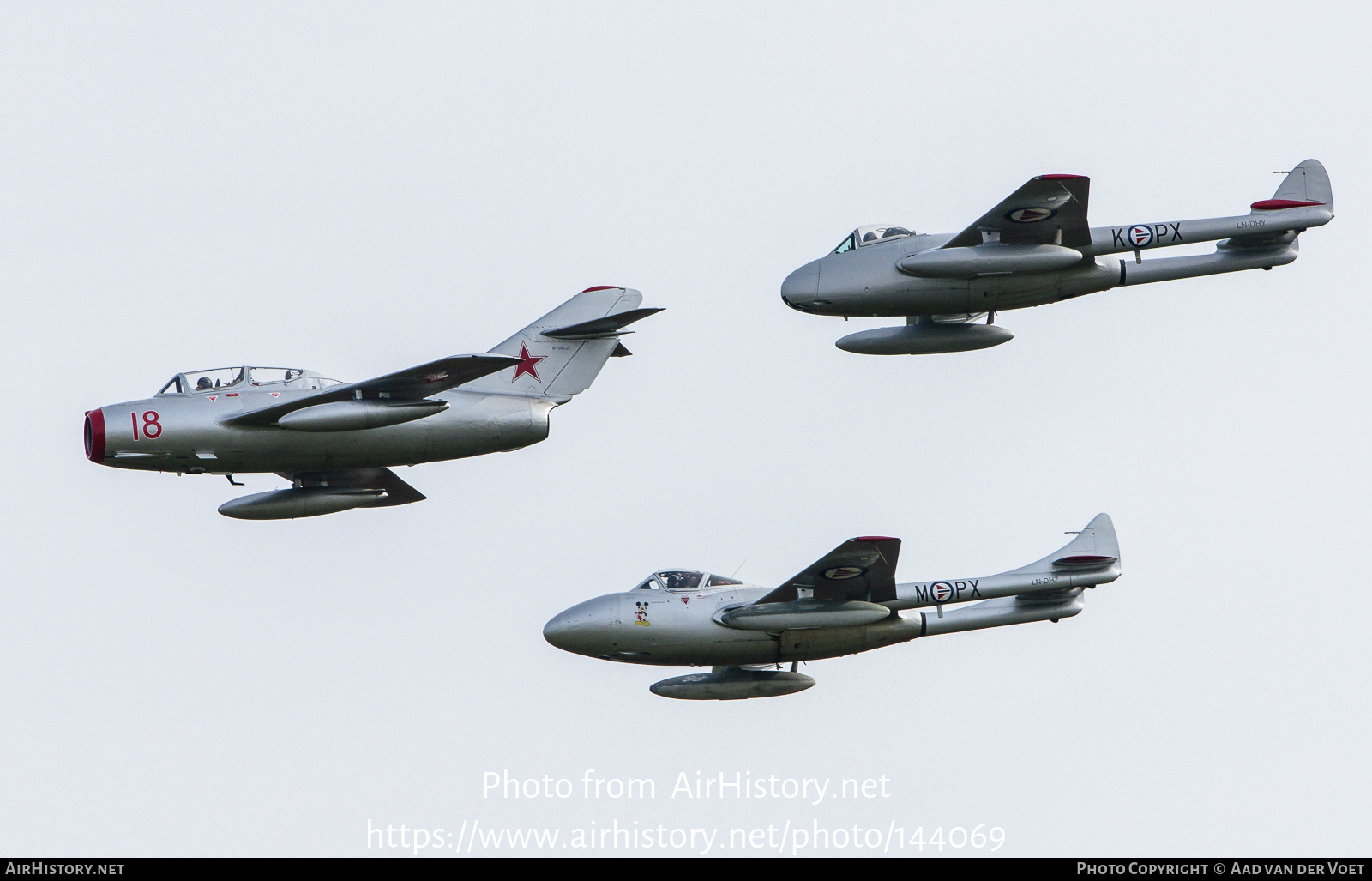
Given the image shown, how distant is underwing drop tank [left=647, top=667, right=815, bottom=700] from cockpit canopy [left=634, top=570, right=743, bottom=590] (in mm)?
2526

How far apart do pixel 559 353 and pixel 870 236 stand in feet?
23.1

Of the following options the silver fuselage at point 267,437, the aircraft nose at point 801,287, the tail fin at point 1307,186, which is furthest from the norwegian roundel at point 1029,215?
the silver fuselage at point 267,437

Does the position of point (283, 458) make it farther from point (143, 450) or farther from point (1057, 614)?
point (1057, 614)

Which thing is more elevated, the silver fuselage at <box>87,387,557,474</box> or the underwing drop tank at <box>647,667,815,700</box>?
the silver fuselage at <box>87,387,557,474</box>

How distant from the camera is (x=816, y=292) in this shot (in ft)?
135

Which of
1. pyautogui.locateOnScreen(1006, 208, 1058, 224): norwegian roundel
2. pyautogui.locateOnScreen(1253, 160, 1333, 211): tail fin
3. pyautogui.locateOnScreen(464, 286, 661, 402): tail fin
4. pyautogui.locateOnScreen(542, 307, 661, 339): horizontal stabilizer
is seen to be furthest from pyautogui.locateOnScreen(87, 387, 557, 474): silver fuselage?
pyautogui.locateOnScreen(1253, 160, 1333, 211): tail fin

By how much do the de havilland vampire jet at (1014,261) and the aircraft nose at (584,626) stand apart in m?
7.20

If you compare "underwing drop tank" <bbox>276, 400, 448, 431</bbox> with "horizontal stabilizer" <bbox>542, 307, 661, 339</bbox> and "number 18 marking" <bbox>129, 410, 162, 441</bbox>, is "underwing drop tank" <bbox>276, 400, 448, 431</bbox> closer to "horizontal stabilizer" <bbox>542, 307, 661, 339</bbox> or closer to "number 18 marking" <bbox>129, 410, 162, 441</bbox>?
"number 18 marking" <bbox>129, 410, 162, 441</bbox>

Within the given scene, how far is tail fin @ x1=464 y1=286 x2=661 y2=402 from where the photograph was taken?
42906mm

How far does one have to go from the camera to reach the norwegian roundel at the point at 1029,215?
3988 cm

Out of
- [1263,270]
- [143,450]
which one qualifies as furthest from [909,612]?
[143,450]

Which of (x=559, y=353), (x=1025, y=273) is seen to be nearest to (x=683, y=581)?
(x=559, y=353)

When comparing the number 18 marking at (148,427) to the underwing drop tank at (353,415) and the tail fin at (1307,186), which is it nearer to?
the underwing drop tank at (353,415)

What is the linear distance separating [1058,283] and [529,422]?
10.9 metres
